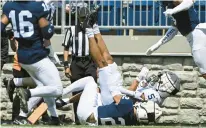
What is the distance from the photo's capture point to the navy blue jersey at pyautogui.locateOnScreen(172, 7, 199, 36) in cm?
1098

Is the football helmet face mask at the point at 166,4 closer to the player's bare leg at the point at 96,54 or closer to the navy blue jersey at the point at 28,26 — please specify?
the player's bare leg at the point at 96,54

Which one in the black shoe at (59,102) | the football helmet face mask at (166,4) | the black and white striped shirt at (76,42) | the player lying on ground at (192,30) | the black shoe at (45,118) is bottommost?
the black shoe at (45,118)

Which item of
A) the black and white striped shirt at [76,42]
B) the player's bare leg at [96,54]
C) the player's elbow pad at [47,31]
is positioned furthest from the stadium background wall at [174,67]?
the player's elbow pad at [47,31]

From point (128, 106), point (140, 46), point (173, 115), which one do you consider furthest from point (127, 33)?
point (128, 106)

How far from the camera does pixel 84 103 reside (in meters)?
10.0

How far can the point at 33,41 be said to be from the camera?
34.4 feet

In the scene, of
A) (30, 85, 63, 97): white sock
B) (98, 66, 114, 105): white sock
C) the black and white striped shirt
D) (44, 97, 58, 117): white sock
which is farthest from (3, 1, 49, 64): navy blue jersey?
the black and white striped shirt

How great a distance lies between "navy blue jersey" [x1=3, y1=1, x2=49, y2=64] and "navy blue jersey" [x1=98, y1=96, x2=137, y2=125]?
4.25ft

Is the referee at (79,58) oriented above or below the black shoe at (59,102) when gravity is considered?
above

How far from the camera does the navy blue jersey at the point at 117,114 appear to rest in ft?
31.2

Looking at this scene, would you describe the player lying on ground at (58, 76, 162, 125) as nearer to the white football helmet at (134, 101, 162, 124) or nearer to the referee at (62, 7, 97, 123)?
the white football helmet at (134, 101, 162, 124)

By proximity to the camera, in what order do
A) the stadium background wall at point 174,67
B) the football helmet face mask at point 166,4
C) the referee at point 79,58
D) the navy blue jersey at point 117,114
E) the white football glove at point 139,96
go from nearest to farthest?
the navy blue jersey at point 117,114 < the white football glove at point 139,96 < the football helmet face mask at point 166,4 < the referee at point 79,58 < the stadium background wall at point 174,67

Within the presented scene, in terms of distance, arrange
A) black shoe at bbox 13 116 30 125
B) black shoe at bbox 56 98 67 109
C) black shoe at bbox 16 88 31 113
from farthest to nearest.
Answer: black shoe at bbox 56 98 67 109 → black shoe at bbox 13 116 30 125 → black shoe at bbox 16 88 31 113

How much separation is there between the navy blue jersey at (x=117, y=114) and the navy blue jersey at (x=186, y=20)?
70.5 inches
